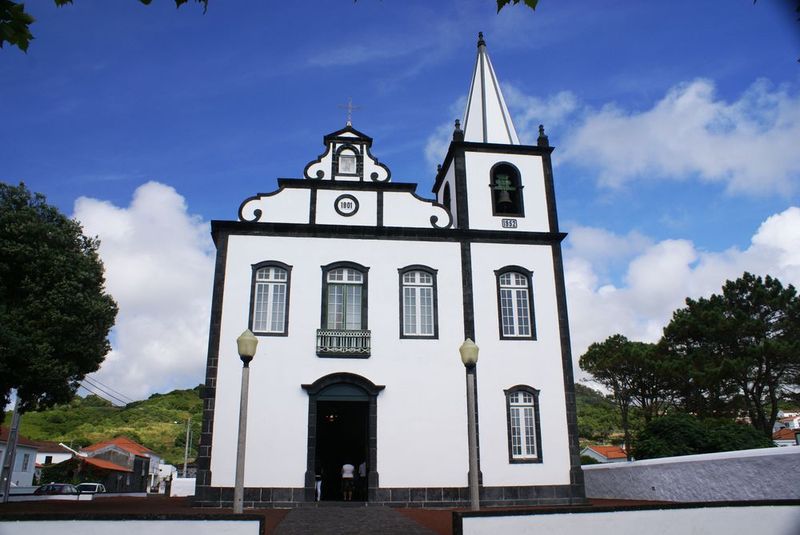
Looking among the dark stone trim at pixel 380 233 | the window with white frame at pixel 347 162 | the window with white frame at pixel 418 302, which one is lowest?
the window with white frame at pixel 418 302

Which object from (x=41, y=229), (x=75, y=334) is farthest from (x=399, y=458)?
(x=41, y=229)

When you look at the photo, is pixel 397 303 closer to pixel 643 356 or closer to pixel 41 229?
pixel 41 229

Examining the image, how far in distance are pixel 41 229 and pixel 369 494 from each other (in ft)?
37.6

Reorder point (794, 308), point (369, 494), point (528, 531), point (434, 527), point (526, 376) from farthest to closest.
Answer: point (794, 308) < point (526, 376) < point (369, 494) < point (434, 527) < point (528, 531)

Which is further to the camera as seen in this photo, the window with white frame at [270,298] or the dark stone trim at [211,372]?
the window with white frame at [270,298]

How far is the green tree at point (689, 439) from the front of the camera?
16125 millimetres

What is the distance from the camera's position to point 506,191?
1677 cm

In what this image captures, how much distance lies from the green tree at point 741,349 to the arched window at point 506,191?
43.8 ft

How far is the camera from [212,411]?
13789 millimetres

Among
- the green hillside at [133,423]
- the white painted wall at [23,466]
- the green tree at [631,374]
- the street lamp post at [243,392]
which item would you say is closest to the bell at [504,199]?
the street lamp post at [243,392]

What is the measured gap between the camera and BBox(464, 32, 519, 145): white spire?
17656 millimetres

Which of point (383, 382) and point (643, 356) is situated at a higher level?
point (643, 356)

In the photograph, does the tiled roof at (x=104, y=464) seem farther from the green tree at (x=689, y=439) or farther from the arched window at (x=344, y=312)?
the green tree at (x=689, y=439)

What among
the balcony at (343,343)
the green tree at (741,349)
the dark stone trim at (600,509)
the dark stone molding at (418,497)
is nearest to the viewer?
the dark stone trim at (600,509)
